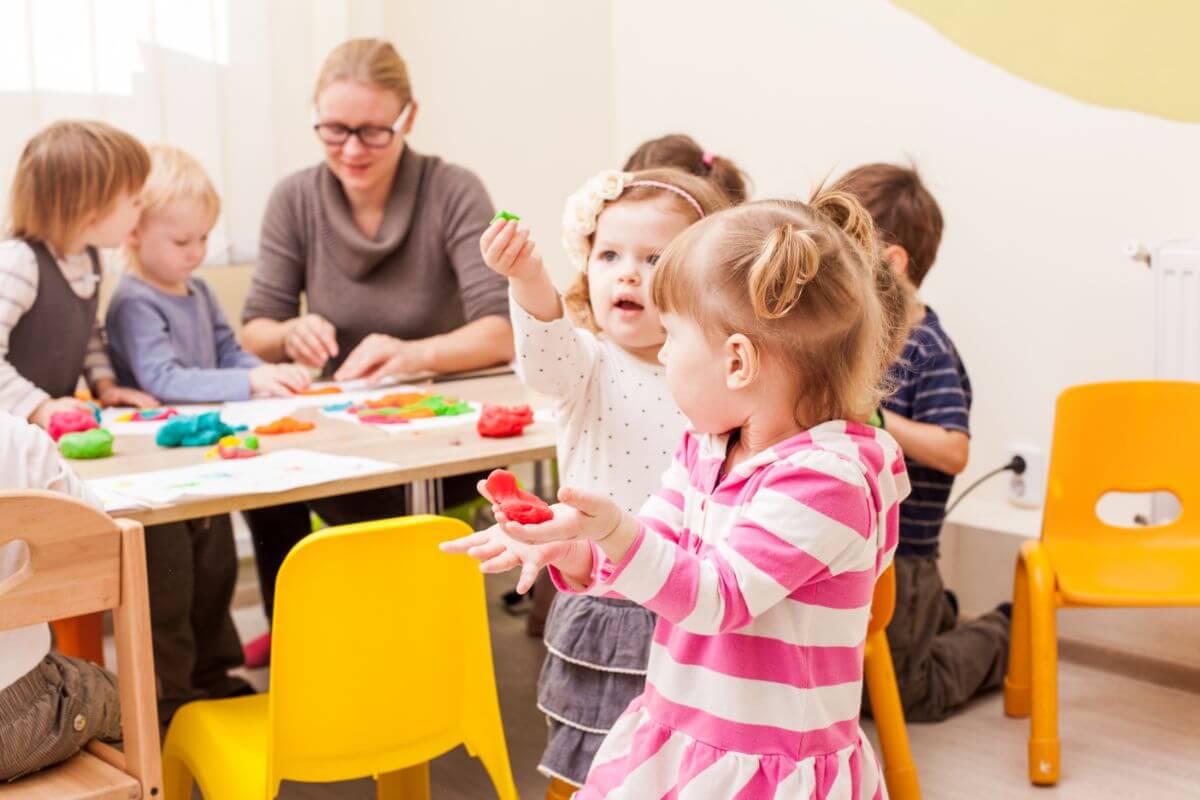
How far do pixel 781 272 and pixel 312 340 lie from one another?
187cm

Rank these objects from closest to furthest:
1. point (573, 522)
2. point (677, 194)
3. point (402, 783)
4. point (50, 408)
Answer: point (573, 522) → point (677, 194) → point (402, 783) → point (50, 408)

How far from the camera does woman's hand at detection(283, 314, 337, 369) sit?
287 cm

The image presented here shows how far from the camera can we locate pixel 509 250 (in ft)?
5.09

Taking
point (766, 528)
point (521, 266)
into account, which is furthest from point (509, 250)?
point (766, 528)

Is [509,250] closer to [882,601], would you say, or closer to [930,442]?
[882,601]

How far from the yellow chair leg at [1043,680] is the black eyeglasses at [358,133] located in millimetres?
1589

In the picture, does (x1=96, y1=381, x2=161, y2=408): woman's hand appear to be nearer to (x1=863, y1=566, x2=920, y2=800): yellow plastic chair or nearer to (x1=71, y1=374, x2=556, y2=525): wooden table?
(x1=71, y1=374, x2=556, y2=525): wooden table

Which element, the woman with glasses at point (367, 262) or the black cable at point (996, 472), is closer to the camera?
the woman with glasses at point (367, 262)

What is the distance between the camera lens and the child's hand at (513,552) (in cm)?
111

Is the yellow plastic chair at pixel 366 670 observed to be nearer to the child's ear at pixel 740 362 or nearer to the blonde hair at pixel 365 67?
the child's ear at pixel 740 362

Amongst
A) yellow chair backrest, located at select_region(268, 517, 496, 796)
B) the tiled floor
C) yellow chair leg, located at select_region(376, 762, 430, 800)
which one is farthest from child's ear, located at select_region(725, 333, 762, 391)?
the tiled floor

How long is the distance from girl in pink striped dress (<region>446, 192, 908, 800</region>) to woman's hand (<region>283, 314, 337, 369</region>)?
1684mm

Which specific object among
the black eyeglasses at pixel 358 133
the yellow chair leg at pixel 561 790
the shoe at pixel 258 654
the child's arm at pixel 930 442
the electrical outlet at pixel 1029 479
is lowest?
the shoe at pixel 258 654

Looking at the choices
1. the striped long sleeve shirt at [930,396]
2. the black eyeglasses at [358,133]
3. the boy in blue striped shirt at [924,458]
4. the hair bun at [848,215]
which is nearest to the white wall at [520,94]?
the black eyeglasses at [358,133]
